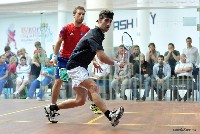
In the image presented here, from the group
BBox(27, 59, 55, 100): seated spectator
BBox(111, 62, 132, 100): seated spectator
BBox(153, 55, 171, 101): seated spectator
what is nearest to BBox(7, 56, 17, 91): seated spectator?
BBox(27, 59, 55, 100): seated spectator

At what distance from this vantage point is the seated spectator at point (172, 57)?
408 inches

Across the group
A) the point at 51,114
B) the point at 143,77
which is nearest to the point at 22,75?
the point at 143,77

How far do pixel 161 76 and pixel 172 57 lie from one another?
1.55 feet

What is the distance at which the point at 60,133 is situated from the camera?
15.8 feet

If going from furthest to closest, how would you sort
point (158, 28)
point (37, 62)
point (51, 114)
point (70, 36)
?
point (37, 62) → point (158, 28) → point (70, 36) → point (51, 114)

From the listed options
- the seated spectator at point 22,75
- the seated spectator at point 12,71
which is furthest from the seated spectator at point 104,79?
the seated spectator at point 12,71

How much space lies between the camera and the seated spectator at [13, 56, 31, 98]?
38.7 ft

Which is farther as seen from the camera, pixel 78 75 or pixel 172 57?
pixel 172 57

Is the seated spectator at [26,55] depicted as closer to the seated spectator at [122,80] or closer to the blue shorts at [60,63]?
the seated spectator at [122,80]

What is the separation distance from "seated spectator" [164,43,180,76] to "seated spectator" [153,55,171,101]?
0.26 ft

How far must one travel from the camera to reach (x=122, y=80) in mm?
10727

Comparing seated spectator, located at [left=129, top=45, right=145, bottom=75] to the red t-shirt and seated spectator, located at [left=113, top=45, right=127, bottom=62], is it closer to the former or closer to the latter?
seated spectator, located at [left=113, top=45, right=127, bottom=62]

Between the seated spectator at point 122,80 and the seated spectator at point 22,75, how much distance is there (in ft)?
7.31

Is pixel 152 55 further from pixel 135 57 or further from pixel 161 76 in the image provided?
pixel 161 76
